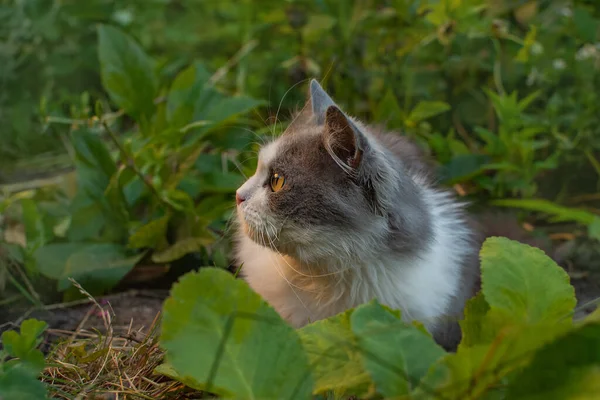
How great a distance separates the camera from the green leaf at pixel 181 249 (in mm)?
2174

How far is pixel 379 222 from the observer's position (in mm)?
1680

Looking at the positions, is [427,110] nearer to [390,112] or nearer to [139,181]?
[390,112]

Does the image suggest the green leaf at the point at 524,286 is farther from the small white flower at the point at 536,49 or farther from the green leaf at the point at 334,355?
the small white flower at the point at 536,49

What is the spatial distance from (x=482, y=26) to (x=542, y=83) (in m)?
0.42

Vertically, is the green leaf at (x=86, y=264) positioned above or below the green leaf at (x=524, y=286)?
below

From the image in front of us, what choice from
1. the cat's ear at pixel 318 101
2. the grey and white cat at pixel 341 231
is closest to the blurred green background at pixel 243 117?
the cat's ear at pixel 318 101

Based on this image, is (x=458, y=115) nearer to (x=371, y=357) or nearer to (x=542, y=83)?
(x=542, y=83)

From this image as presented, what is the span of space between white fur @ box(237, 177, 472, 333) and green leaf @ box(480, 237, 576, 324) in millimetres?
485

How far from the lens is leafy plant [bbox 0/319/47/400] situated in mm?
1190

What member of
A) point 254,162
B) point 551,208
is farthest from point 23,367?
point 551,208

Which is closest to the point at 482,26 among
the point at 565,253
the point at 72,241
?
the point at 565,253

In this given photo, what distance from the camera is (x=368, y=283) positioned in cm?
175

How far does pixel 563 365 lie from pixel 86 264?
1615mm

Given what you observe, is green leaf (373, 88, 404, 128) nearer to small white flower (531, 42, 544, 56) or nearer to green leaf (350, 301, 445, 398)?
small white flower (531, 42, 544, 56)
